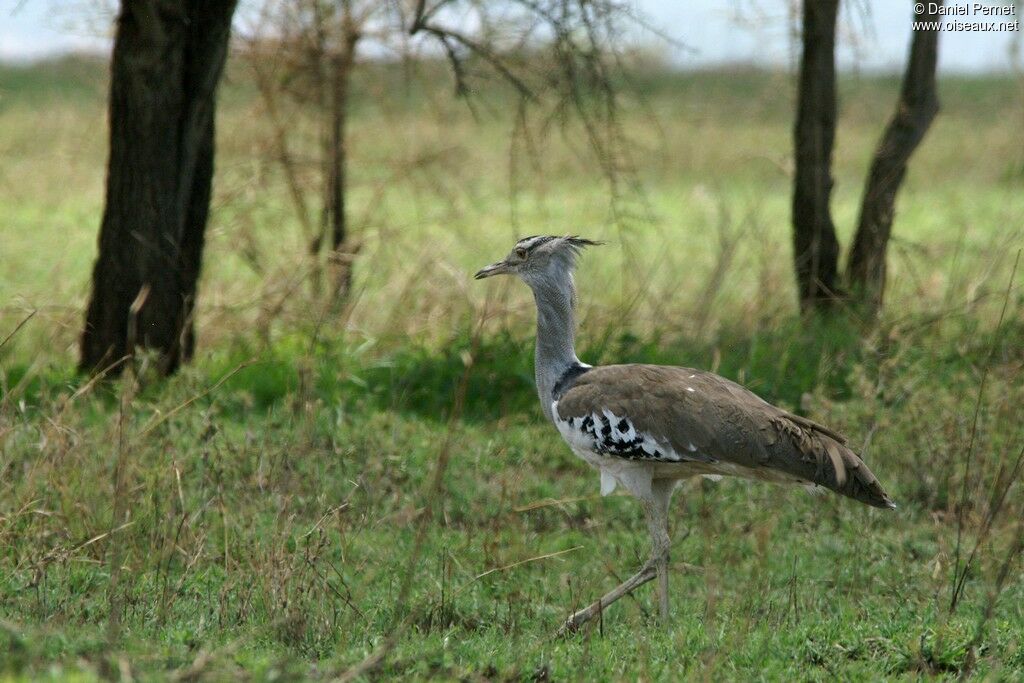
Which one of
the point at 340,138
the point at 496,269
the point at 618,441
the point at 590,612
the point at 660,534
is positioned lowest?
the point at 590,612

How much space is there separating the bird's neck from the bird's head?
5 centimetres

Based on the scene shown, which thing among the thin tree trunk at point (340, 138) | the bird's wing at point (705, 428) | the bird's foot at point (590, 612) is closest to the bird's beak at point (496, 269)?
the bird's wing at point (705, 428)

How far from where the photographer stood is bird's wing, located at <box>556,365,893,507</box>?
15.1 ft

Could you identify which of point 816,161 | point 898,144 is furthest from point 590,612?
point 898,144

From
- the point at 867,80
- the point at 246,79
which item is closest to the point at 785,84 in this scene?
the point at 246,79

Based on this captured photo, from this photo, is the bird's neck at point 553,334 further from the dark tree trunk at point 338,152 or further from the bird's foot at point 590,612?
the dark tree trunk at point 338,152

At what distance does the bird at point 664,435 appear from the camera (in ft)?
15.1

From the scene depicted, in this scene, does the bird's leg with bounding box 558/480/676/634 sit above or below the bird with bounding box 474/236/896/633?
below

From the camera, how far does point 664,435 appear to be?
15.6 ft

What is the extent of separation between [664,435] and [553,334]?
776 millimetres

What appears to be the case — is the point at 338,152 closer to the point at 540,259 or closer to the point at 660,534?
the point at 540,259

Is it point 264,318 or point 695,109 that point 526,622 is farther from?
point 695,109

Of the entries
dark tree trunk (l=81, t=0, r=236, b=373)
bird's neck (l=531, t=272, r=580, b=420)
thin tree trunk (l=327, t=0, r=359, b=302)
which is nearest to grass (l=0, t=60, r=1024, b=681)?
thin tree trunk (l=327, t=0, r=359, b=302)

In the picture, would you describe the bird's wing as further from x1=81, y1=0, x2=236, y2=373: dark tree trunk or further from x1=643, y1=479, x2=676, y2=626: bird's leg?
x1=81, y1=0, x2=236, y2=373: dark tree trunk
